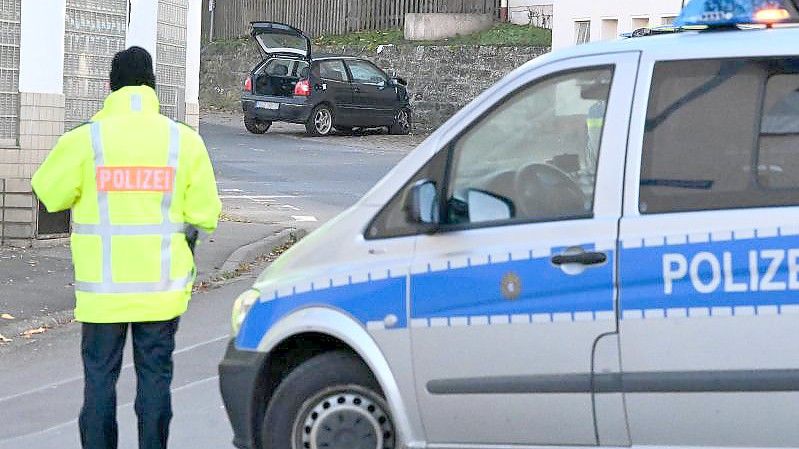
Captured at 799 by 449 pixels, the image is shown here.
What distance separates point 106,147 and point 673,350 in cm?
233

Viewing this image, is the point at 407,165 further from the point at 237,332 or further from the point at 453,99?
the point at 453,99

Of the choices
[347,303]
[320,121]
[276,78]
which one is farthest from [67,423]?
[276,78]

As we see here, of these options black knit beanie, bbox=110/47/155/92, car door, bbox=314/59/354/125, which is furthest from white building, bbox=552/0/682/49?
black knit beanie, bbox=110/47/155/92

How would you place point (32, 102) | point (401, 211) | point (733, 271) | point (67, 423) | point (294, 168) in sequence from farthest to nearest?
point (294, 168), point (32, 102), point (67, 423), point (401, 211), point (733, 271)

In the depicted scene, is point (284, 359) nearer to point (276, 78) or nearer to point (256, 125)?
point (276, 78)

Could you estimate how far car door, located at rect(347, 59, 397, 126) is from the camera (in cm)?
3133

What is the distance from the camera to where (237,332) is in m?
6.15

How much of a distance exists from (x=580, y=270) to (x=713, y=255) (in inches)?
18.2

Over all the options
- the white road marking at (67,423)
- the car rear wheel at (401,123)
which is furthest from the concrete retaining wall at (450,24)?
the white road marking at (67,423)

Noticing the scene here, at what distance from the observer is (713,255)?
17.6 feet

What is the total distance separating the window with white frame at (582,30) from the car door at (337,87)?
5007 millimetres

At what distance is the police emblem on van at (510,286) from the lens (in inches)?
220

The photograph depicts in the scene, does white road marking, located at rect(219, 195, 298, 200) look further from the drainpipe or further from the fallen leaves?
the drainpipe

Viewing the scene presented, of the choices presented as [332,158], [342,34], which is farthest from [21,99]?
[342,34]
